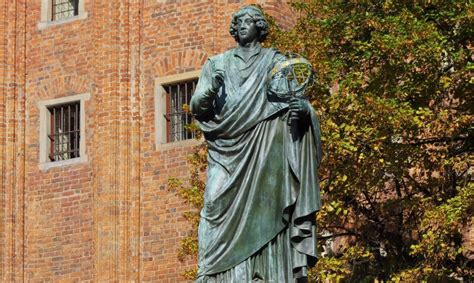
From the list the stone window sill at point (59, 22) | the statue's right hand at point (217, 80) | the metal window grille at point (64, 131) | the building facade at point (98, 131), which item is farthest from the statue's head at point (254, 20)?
the stone window sill at point (59, 22)

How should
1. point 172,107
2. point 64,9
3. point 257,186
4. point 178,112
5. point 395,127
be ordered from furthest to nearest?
1. point 64,9
2. point 172,107
3. point 178,112
4. point 395,127
5. point 257,186

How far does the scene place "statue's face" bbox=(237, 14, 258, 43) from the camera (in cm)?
1312

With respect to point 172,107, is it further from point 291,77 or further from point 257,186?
point 291,77

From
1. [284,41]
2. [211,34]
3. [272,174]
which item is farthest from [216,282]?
[211,34]

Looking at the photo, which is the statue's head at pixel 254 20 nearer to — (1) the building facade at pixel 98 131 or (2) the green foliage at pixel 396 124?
(2) the green foliage at pixel 396 124

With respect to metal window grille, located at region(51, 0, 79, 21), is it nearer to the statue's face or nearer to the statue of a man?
the statue's face

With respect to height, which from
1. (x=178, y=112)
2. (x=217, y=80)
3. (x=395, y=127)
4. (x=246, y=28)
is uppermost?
(x=178, y=112)

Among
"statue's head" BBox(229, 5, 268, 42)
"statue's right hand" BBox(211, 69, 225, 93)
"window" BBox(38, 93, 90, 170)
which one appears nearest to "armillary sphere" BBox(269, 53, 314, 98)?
"statue's right hand" BBox(211, 69, 225, 93)

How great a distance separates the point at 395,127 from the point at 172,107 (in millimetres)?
12389

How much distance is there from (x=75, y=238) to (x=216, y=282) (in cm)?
2581

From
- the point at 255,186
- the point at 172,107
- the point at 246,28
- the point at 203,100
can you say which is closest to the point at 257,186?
the point at 255,186

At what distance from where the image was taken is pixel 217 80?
42.2ft

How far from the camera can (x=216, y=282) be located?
12.6m

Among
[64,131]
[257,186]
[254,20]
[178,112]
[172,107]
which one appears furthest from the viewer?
[64,131]
